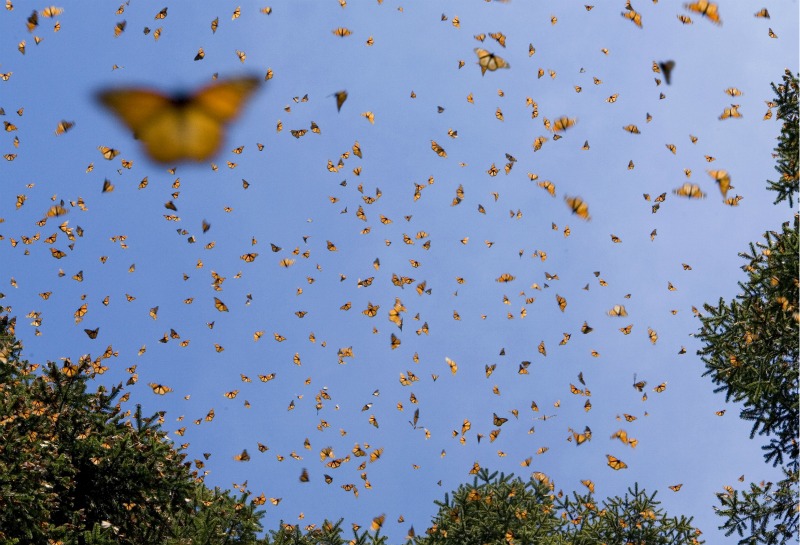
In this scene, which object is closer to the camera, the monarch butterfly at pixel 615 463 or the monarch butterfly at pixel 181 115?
the monarch butterfly at pixel 181 115

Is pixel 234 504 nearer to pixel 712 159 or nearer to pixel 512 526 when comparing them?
pixel 512 526

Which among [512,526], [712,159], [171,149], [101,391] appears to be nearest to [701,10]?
[712,159]

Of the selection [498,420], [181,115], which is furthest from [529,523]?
[181,115]

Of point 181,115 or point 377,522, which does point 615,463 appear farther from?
point 181,115

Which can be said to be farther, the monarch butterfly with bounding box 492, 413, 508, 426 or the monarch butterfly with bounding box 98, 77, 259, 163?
the monarch butterfly with bounding box 492, 413, 508, 426

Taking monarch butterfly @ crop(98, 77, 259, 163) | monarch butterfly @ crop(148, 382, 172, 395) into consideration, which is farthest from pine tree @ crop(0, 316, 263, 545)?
monarch butterfly @ crop(98, 77, 259, 163)

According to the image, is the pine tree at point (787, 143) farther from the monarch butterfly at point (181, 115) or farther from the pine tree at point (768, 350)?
the monarch butterfly at point (181, 115)

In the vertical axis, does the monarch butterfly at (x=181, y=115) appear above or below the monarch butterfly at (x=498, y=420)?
below

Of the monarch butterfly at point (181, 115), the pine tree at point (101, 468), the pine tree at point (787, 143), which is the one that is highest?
the pine tree at point (787, 143)

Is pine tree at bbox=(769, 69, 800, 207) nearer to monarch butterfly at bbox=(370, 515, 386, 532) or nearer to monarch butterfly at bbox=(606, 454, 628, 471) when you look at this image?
monarch butterfly at bbox=(606, 454, 628, 471)

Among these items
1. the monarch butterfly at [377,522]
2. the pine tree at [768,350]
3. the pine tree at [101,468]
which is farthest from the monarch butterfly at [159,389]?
the pine tree at [768,350]
